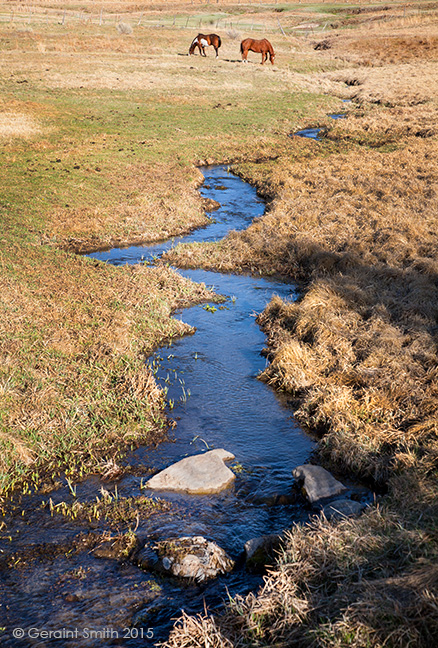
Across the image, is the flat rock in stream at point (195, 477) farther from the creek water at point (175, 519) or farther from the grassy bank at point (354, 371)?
the grassy bank at point (354, 371)

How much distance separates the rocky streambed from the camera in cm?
570

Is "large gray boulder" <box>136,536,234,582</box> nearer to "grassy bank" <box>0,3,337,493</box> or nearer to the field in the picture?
the field

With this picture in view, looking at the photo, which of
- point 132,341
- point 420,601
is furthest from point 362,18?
point 420,601

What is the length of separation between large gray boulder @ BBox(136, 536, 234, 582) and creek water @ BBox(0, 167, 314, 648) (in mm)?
116

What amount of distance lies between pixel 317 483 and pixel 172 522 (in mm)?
2016

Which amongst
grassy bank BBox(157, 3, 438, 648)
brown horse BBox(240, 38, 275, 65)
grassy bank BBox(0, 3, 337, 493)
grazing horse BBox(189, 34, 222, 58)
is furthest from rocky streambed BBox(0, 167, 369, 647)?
grazing horse BBox(189, 34, 222, 58)

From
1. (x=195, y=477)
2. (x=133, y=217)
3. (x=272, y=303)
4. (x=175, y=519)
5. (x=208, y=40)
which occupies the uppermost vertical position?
(x=208, y=40)

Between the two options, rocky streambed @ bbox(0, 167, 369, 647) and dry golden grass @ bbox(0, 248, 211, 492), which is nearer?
rocky streambed @ bbox(0, 167, 369, 647)

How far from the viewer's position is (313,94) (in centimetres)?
4397

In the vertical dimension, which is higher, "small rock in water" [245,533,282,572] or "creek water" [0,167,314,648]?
"small rock in water" [245,533,282,572]

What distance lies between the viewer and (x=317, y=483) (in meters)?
7.51

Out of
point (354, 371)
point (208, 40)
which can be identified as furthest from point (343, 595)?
point (208, 40)

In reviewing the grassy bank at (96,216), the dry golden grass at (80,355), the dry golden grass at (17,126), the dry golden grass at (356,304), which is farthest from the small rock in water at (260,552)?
the dry golden grass at (17,126)

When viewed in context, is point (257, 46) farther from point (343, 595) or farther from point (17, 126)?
point (343, 595)
